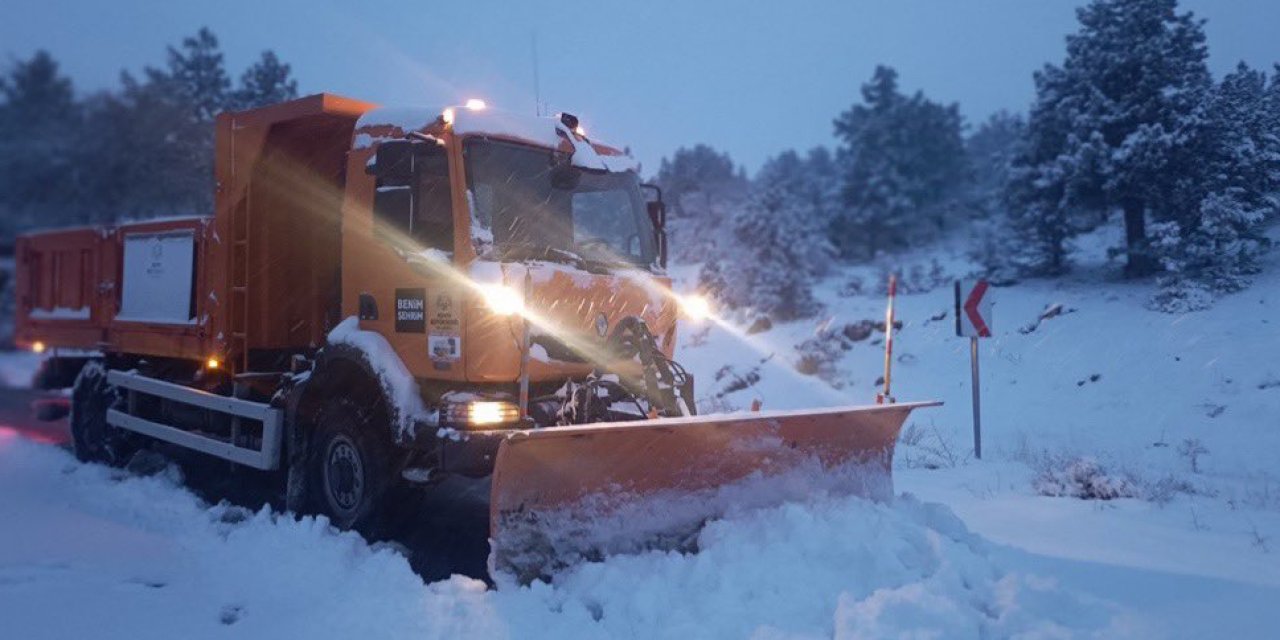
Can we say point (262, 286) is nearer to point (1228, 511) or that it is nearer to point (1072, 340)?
point (1228, 511)

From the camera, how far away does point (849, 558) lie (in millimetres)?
5070

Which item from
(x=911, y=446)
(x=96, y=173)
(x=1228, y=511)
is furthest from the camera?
(x=96, y=173)

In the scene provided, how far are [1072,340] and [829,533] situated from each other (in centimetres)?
985

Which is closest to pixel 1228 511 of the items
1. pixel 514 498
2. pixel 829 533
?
pixel 829 533

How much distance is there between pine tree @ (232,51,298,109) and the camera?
84.4 feet

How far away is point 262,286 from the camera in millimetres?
7883

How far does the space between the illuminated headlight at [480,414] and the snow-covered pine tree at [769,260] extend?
19.8 metres

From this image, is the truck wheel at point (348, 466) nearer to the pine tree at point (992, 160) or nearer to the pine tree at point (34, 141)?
the pine tree at point (34, 141)

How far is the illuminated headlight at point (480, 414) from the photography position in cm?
538

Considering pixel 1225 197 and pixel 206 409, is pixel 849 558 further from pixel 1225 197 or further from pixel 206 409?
pixel 1225 197

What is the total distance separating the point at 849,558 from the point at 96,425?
8.64 metres

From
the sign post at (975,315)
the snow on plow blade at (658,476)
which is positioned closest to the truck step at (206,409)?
the snow on plow blade at (658,476)

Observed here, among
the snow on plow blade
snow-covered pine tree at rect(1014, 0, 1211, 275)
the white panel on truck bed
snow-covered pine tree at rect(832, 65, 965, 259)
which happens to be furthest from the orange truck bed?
snow-covered pine tree at rect(832, 65, 965, 259)

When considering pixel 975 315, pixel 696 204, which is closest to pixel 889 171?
pixel 696 204
